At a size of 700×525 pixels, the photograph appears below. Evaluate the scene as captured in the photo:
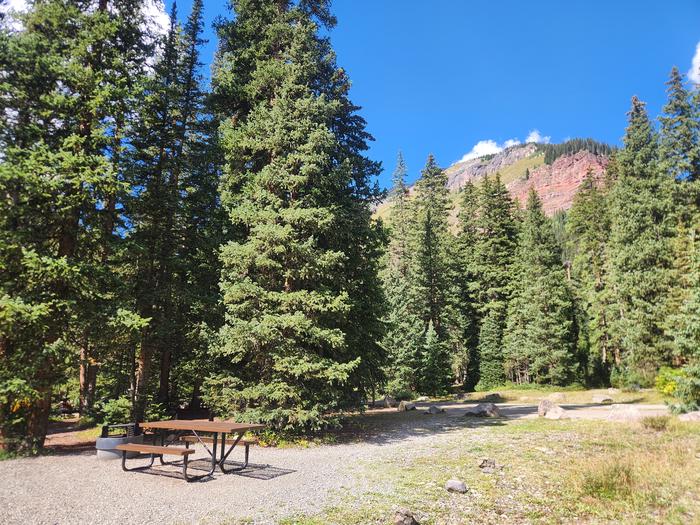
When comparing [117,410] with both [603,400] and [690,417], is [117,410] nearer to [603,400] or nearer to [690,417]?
[690,417]

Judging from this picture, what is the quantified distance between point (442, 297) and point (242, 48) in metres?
30.8

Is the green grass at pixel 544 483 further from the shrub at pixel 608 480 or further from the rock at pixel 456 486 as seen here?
the rock at pixel 456 486

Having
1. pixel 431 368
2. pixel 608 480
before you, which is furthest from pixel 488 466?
pixel 431 368

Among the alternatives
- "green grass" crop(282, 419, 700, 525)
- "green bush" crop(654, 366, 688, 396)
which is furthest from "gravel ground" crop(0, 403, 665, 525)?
"green bush" crop(654, 366, 688, 396)

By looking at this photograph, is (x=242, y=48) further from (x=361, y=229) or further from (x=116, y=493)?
(x=116, y=493)

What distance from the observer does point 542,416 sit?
1758cm

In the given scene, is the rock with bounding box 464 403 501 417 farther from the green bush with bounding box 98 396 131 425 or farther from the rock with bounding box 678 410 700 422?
the green bush with bounding box 98 396 131 425

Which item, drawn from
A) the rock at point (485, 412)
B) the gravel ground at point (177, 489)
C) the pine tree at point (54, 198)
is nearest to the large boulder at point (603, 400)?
the rock at point (485, 412)

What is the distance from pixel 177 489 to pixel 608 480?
7.90 metres

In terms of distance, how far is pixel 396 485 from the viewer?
7594 millimetres

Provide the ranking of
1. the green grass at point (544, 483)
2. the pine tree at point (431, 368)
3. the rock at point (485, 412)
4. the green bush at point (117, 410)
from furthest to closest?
the pine tree at point (431, 368)
the rock at point (485, 412)
the green bush at point (117, 410)
the green grass at point (544, 483)

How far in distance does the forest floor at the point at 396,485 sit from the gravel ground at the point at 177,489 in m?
0.02

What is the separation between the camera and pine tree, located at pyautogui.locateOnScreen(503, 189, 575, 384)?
1337 inches

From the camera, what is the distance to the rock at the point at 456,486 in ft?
23.3
